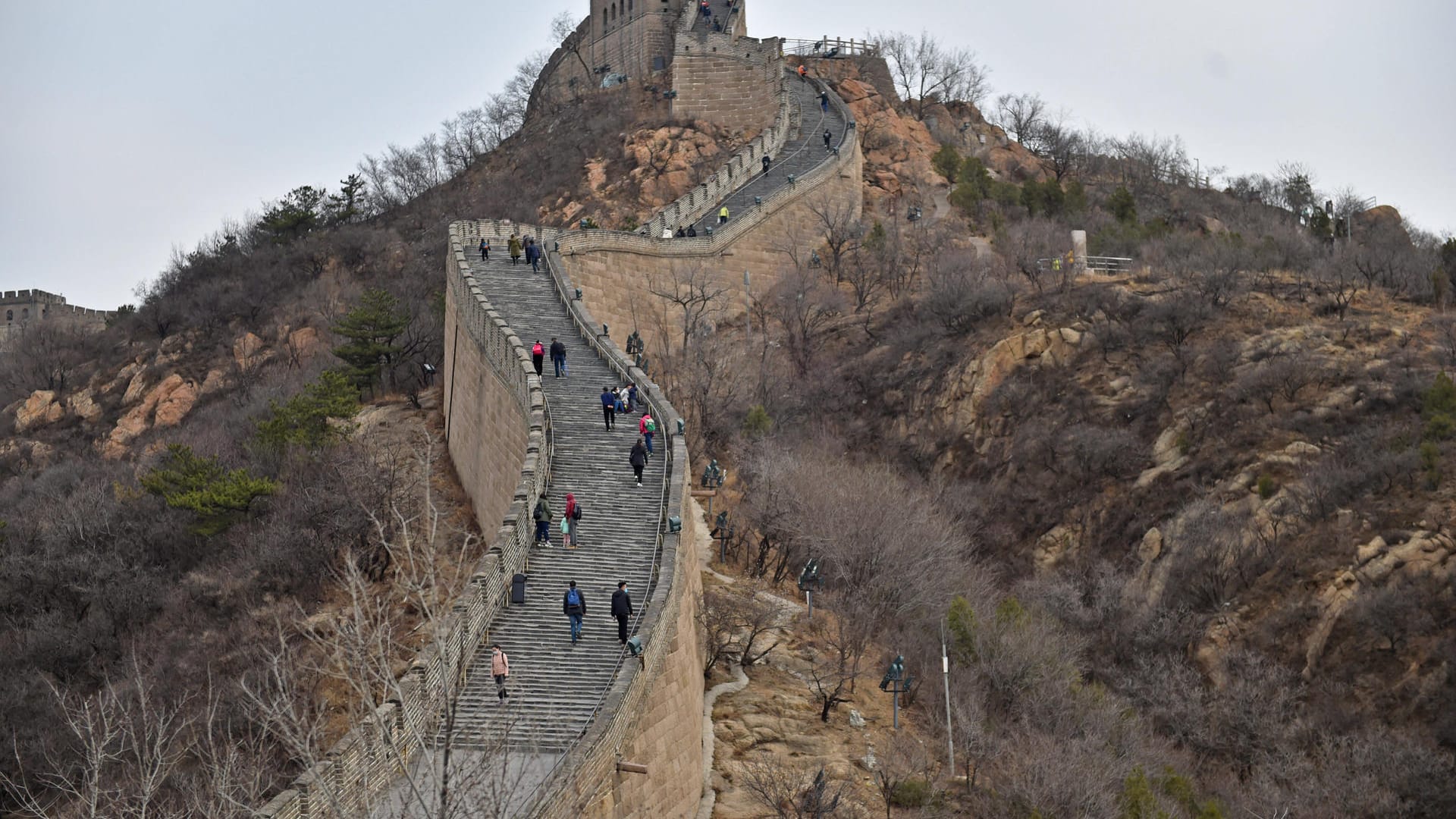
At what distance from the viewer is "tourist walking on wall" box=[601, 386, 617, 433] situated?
100 ft

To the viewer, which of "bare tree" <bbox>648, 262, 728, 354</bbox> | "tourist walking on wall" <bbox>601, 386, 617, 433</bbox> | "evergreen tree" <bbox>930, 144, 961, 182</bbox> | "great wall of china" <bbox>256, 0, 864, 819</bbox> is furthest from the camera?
"evergreen tree" <bbox>930, 144, 961, 182</bbox>

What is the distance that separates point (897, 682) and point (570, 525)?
22.2 feet

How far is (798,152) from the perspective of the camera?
61.4 meters

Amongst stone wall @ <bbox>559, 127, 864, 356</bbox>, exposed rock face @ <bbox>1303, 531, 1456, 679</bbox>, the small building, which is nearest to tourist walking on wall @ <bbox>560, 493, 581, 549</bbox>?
exposed rock face @ <bbox>1303, 531, 1456, 679</bbox>

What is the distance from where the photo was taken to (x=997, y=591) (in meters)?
38.9

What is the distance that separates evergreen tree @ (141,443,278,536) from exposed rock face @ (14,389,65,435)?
21.4 m

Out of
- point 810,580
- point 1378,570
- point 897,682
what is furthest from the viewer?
point 1378,570

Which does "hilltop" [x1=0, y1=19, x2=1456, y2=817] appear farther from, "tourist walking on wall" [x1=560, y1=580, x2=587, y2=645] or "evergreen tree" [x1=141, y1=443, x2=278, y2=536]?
"tourist walking on wall" [x1=560, y1=580, x2=587, y2=645]

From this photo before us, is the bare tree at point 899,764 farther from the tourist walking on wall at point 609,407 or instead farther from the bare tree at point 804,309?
the bare tree at point 804,309

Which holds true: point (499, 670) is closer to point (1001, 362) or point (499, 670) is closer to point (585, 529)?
point (585, 529)

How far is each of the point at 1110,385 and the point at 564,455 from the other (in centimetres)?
2203

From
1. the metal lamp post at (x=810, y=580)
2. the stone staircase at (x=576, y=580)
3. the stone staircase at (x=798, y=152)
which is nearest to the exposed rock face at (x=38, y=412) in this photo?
the stone staircase at (x=798, y=152)

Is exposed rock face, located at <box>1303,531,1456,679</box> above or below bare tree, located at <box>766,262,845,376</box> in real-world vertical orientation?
below

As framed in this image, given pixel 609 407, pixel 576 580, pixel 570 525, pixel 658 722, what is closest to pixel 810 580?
pixel 609 407
